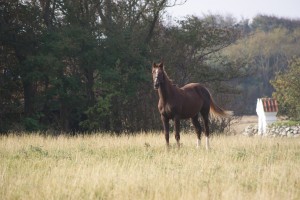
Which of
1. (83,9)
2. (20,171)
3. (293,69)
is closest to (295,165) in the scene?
(20,171)

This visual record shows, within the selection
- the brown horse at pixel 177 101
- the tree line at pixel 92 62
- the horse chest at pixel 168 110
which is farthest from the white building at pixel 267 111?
the horse chest at pixel 168 110

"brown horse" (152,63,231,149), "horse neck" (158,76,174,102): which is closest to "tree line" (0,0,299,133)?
"brown horse" (152,63,231,149)

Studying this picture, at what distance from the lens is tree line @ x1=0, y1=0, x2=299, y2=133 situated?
690 inches

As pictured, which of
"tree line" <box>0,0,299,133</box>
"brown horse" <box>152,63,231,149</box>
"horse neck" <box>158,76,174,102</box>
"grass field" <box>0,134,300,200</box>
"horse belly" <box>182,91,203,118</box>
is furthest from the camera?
"tree line" <box>0,0,299,133</box>

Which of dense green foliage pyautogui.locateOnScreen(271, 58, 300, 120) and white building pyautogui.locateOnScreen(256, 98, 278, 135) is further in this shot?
dense green foliage pyautogui.locateOnScreen(271, 58, 300, 120)

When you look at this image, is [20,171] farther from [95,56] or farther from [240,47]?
[240,47]

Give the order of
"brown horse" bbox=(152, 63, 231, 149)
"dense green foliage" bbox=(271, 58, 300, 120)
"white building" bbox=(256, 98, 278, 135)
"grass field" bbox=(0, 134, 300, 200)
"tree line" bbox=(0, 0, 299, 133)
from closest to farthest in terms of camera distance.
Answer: "grass field" bbox=(0, 134, 300, 200)
"brown horse" bbox=(152, 63, 231, 149)
"tree line" bbox=(0, 0, 299, 133)
"white building" bbox=(256, 98, 278, 135)
"dense green foliage" bbox=(271, 58, 300, 120)

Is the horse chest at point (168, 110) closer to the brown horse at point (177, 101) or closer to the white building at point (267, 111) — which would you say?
the brown horse at point (177, 101)

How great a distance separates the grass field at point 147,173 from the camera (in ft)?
20.0

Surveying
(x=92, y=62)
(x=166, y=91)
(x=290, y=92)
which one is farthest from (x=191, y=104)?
(x=290, y=92)

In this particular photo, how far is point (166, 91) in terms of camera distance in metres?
11.0

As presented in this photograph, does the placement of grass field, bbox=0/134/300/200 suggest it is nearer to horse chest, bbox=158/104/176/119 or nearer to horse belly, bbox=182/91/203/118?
horse chest, bbox=158/104/176/119

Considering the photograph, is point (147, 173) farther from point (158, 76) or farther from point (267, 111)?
point (267, 111)

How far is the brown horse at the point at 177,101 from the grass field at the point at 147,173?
84 centimetres
